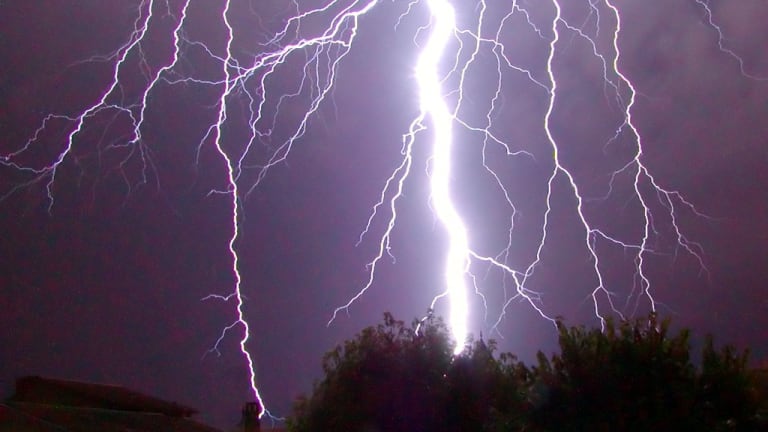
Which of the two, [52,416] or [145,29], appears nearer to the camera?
[52,416]

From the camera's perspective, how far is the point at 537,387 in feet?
35.8

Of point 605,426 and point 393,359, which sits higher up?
point 393,359

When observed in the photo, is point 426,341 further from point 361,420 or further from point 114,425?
point 114,425

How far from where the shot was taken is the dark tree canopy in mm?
9930

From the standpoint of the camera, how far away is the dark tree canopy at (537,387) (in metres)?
9.93

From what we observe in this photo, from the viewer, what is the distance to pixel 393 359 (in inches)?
493

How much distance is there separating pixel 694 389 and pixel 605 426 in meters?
1.58

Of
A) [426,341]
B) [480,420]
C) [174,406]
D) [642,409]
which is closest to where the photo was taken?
[642,409]

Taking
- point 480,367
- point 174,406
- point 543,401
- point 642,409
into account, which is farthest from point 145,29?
point 642,409

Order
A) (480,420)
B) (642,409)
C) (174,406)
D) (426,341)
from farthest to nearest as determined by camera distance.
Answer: (174,406) < (426,341) < (480,420) < (642,409)

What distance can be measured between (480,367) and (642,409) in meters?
3.45

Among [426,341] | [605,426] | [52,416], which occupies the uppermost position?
[426,341]

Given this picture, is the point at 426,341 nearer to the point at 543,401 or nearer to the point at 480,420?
the point at 480,420

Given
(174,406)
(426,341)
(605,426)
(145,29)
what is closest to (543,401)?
(605,426)
